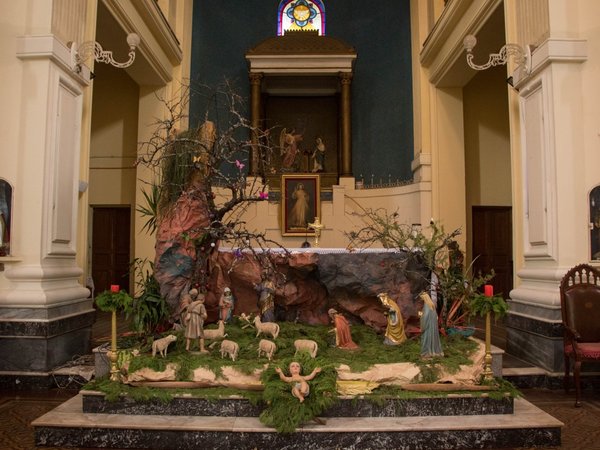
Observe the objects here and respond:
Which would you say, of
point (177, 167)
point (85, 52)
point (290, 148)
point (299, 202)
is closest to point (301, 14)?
point (290, 148)

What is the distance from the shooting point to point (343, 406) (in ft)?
13.4

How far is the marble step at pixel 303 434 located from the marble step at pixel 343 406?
162 mm

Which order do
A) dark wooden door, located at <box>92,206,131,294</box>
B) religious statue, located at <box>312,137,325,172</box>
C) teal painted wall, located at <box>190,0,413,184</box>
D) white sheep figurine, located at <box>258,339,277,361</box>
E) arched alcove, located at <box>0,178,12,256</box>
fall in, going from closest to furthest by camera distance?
white sheep figurine, located at <box>258,339,277,361</box>
arched alcove, located at <box>0,178,12,256</box>
dark wooden door, located at <box>92,206,131,294</box>
teal painted wall, located at <box>190,0,413,184</box>
religious statue, located at <box>312,137,325,172</box>

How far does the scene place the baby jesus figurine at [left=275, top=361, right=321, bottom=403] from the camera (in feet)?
12.5

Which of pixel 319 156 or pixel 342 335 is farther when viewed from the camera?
pixel 319 156

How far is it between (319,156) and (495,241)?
497cm

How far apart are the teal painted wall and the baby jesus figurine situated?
9489 millimetres

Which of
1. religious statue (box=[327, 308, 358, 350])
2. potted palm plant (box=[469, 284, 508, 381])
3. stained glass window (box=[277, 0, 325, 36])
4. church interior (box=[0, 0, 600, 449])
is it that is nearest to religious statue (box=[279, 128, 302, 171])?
church interior (box=[0, 0, 600, 449])

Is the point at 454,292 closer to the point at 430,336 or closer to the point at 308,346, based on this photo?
the point at 430,336

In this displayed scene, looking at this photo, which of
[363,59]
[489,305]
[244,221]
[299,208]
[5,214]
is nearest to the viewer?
[489,305]

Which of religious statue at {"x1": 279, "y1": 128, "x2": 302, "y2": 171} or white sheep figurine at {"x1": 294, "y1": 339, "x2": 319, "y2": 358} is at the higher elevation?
religious statue at {"x1": 279, "y1": 128, "x2": 302, "y2": 171}

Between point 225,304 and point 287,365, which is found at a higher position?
point 225,304

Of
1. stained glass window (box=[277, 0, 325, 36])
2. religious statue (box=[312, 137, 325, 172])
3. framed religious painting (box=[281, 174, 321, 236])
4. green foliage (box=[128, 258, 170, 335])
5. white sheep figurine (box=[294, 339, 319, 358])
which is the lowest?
white sheep figurine (box=[294, 339, 319, 358])

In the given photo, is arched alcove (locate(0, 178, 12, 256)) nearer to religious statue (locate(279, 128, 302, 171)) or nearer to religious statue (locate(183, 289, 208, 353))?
religious statue (locate(183, 289, 208, 353))
